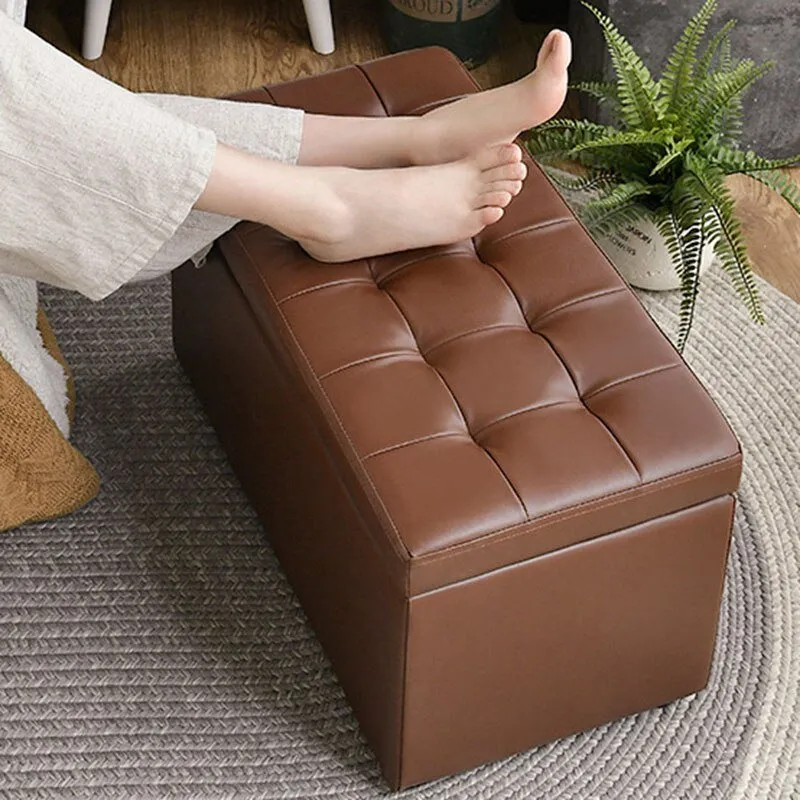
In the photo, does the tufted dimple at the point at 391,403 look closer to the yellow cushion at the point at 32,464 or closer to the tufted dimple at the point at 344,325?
the tufted dimple at the point at 344,325

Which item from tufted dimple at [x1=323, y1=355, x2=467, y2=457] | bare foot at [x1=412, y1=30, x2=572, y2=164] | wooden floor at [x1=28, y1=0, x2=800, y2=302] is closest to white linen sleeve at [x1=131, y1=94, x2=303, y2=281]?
bare foot at [x1=412, y1=30, x2=572, y2=164]

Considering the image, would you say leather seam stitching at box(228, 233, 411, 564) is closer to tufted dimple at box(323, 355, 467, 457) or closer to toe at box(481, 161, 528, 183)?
tufted dimple at box(323, 355, 467, 457)

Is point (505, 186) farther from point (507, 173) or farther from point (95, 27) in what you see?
point (95, 27)

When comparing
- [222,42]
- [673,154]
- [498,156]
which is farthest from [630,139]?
[222,42]

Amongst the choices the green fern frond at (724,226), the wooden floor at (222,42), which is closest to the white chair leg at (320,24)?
the wooden floor at (222,42)

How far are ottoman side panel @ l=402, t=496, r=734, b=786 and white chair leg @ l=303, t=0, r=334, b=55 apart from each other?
1306mm

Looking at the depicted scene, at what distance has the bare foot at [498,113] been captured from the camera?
1.47 m

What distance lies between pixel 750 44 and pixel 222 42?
878 mm

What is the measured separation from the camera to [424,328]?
1418mm

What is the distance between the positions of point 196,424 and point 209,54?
84 centimetres

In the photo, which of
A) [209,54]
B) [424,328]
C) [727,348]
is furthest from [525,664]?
[209,54]

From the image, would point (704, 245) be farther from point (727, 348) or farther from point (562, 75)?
point (562, 75)

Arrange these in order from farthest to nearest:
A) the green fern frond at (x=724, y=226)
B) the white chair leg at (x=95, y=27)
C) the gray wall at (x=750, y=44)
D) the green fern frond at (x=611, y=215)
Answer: the white chair leg at (x=95, y=27) → the gray wall at (x=750, y=44) → the green fern frond at (x=611, y=215) → the green fern frond at (x=724, y=226)

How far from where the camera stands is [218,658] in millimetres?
1575
